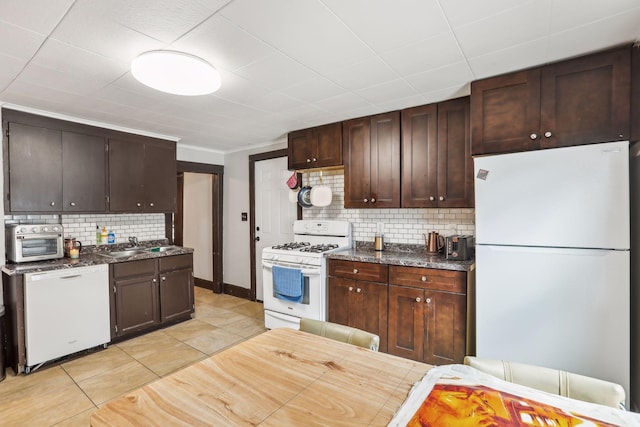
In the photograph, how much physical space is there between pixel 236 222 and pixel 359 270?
270 centimetres

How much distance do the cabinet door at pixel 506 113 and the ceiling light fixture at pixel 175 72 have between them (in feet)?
6.39

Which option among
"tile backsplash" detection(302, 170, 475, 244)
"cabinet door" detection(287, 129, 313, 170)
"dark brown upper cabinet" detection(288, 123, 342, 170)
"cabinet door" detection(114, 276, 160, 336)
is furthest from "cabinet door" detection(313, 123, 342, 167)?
"cabinet door" detection(114, 276, 160, 336)

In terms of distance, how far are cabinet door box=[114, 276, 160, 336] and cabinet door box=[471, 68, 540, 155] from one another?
358 centimetres

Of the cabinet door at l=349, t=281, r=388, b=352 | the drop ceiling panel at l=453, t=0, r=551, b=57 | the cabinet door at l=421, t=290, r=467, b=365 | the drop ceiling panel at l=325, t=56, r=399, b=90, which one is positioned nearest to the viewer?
the drop ceiling panel at l=453, t=0, r=551, b=57

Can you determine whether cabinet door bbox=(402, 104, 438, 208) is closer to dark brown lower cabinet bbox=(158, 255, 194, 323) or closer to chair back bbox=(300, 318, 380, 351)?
chair back bbox=(300, 318, 380, 351)

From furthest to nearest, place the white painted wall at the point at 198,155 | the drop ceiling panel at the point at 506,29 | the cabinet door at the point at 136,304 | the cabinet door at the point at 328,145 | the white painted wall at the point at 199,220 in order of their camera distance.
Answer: the white painted wall at the point at 199,220, the white painted wall at the point at 198,155, the cabinet door at the point at 328,145, the cabinet door at the point at 136,304, the drop ceiling panel at the point at 506,29

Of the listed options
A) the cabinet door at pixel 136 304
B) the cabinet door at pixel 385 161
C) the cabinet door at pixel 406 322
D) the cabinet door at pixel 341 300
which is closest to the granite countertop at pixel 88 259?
the cabinet door at pixel 136 304

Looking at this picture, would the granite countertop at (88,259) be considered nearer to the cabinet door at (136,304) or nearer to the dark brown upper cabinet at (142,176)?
the cabinet door at (136,304)

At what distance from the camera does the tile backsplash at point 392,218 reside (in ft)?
9.91

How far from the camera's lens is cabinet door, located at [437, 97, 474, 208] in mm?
2654

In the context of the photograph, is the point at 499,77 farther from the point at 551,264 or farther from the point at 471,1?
the point at 551,264

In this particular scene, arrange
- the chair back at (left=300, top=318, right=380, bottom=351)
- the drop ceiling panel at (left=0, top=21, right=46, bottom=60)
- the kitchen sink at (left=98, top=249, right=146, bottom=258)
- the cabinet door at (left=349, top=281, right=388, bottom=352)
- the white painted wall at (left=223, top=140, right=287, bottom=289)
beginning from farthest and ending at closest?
the white painted wall at (left=223, top=140, right=287, bottom=289) < the kitchen sink at (left=98, top=249, right=146, bottom=258) < the cabinet door at (left=349, top=281, right=388, bottom=352) < the drop ceiling panel at (left=0, top=21, right=46, bottom=60) < the chair back at (left=300, top=318, right=380, bottom=351)

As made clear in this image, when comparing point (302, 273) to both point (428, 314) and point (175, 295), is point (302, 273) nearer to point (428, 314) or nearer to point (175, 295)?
point (428, 314)

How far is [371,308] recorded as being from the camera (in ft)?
9.36
